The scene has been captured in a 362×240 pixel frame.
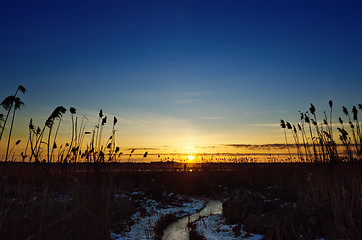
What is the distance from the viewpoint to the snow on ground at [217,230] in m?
8.05

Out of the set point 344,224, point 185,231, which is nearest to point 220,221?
point 185,231

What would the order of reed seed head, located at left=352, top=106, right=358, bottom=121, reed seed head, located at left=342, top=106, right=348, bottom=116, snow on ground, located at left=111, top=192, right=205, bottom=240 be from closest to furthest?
snow on ground, located at left=111, top=192, right=205, bottom=240, reed seed head, located at left=352, top=106, right=358, bottom=121, reed seed head, located at left=342, top=106, right=348, bottom=116

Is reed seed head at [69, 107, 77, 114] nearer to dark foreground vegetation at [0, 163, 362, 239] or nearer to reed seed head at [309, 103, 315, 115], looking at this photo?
dark foreground vegetation at [0, 163, 362, 239]

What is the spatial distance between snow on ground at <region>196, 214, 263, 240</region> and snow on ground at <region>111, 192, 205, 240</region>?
1.32 m

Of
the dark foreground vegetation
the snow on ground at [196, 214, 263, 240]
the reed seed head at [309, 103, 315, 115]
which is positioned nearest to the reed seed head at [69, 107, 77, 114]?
the dark foreground vegetation

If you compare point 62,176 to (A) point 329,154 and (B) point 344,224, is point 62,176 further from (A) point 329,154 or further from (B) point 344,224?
(A) point 329,154

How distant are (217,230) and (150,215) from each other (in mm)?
4348

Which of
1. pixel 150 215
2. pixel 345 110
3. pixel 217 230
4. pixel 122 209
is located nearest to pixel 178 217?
pixel 150 215

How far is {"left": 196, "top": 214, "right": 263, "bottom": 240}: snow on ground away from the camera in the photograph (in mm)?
8049

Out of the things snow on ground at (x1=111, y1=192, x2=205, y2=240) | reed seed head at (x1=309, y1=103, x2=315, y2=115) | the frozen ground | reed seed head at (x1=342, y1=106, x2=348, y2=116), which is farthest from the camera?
reed seed head at (x1=309, y1=103, x2=315, y2=115)

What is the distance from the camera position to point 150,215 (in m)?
12.9

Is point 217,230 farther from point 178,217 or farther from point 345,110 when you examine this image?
point 345,110

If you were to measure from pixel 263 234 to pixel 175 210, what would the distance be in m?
6.96

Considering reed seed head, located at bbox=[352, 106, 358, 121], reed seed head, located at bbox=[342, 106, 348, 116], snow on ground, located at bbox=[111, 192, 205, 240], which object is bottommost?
snow on ground, located at bbox=[111, 192, 205, 240]
